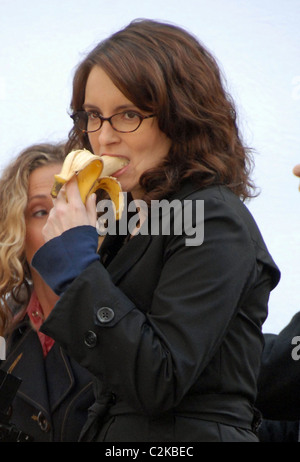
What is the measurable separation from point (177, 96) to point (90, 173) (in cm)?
27

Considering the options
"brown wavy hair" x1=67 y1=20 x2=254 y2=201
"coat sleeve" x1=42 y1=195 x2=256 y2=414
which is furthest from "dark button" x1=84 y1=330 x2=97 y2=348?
"brown wavy hair" x1=67 y1=20 x2=254 y2=201

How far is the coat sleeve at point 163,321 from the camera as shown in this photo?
1511 millimetres

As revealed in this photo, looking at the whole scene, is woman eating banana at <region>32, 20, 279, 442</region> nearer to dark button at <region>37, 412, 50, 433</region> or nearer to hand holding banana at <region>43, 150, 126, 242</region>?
hand holding banana at <region>43, 150, 126, 242</region>

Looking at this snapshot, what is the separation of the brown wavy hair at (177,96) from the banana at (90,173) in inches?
2.7

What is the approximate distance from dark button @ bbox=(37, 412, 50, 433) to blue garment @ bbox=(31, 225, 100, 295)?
869 mm

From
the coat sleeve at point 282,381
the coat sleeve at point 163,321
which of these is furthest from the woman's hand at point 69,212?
the coat sleeve at point 282,381

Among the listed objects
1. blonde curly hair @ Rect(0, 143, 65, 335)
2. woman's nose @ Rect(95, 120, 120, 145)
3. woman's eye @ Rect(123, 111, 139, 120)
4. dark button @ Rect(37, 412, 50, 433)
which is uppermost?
woman's eye @ Rect(123, 111, 139, 120)

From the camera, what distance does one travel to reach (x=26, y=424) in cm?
240

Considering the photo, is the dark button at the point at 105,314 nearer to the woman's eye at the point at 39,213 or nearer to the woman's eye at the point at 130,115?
the woman's eye at the point at 130,115

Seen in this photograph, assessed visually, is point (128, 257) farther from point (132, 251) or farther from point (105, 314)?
point (105, 314)

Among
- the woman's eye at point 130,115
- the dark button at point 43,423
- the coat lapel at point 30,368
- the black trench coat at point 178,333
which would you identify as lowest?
the dark button at point 43,423

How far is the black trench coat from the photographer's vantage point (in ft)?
4.98
